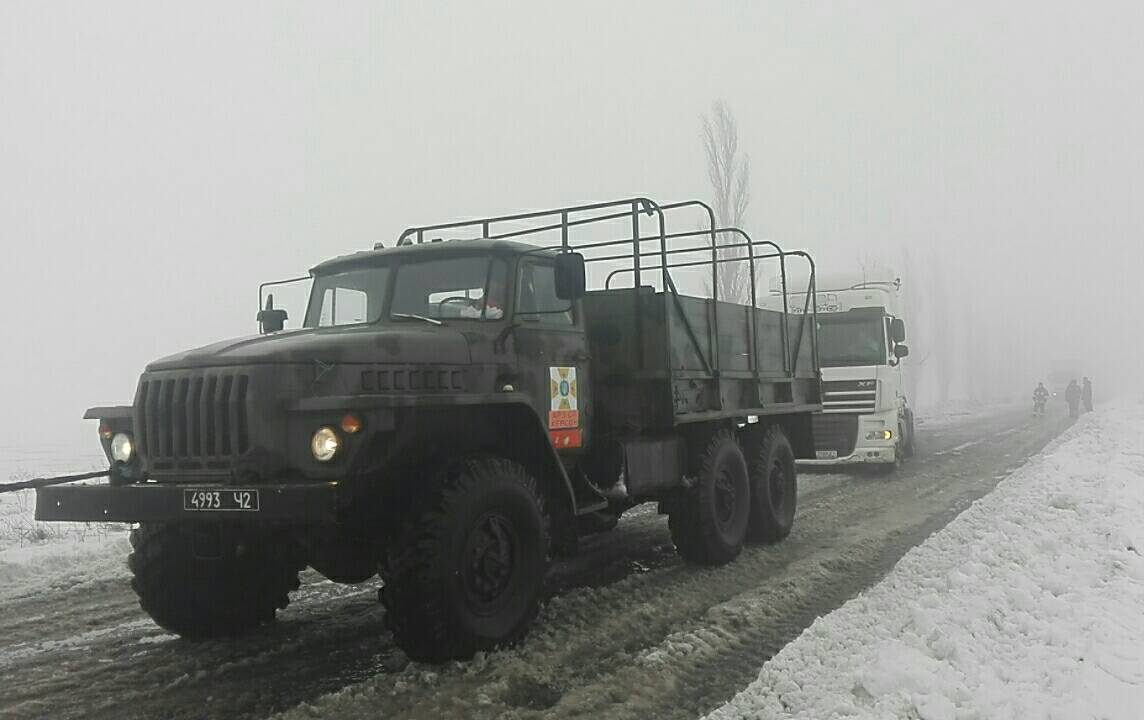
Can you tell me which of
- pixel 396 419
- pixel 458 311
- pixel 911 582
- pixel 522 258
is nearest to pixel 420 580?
pixel 396 419

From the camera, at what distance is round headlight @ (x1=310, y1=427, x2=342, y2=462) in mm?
4734

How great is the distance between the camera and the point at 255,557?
562 cm

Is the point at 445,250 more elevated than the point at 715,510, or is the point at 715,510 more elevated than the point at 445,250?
the point at 445,250

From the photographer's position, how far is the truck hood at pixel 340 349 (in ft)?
15.8

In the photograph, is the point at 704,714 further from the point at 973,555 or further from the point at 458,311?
the point at 973,555

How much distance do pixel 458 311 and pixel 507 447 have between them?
0.99 metres

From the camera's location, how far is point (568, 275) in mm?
6070

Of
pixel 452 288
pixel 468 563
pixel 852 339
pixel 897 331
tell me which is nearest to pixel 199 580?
pixel 468 563

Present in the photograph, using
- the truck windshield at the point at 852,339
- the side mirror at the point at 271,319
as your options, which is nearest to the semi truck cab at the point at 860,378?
the truck windshield at the point at 852,339

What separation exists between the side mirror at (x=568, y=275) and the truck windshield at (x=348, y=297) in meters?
1.24

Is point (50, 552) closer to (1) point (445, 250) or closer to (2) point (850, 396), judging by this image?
(1) point (445, 250)

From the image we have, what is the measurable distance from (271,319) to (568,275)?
2.59 metres

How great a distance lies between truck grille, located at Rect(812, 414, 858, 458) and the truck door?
384 inches

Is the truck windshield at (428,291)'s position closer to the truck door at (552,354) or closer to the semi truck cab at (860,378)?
the truck door at (552,354)
